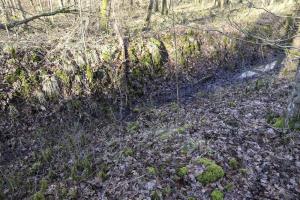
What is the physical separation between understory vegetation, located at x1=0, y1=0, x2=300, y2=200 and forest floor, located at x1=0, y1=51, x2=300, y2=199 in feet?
0.09

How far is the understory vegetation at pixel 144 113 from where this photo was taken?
18.4 feet

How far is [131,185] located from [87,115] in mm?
4863

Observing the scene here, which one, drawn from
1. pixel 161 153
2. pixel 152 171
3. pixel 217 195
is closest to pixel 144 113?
pixel 161 153

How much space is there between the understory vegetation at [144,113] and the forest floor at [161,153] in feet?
0.09

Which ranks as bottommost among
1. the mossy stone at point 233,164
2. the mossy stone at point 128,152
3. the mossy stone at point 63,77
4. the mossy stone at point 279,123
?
the mossy stone at point 128,152

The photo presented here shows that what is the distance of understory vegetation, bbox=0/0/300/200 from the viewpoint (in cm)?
559

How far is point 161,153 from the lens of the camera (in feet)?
21.5

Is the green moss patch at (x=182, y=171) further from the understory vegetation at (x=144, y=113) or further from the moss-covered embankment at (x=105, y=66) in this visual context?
the moss-covered embankment at (x=105, y=66)

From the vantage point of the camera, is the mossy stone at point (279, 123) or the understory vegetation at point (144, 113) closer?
the understory vegetation at point (144, 113)

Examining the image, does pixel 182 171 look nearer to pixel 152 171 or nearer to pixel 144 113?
pixel 152 171

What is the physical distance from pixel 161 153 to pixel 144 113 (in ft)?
12.0

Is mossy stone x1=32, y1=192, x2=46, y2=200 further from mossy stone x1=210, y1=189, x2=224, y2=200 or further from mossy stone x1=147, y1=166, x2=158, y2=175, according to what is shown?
mossy stone x1=210, y1=189, x2=224, y2=200

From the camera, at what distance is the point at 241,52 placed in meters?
15.4

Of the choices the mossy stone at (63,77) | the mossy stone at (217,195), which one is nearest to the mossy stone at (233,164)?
the mossy stone at (217,195)
